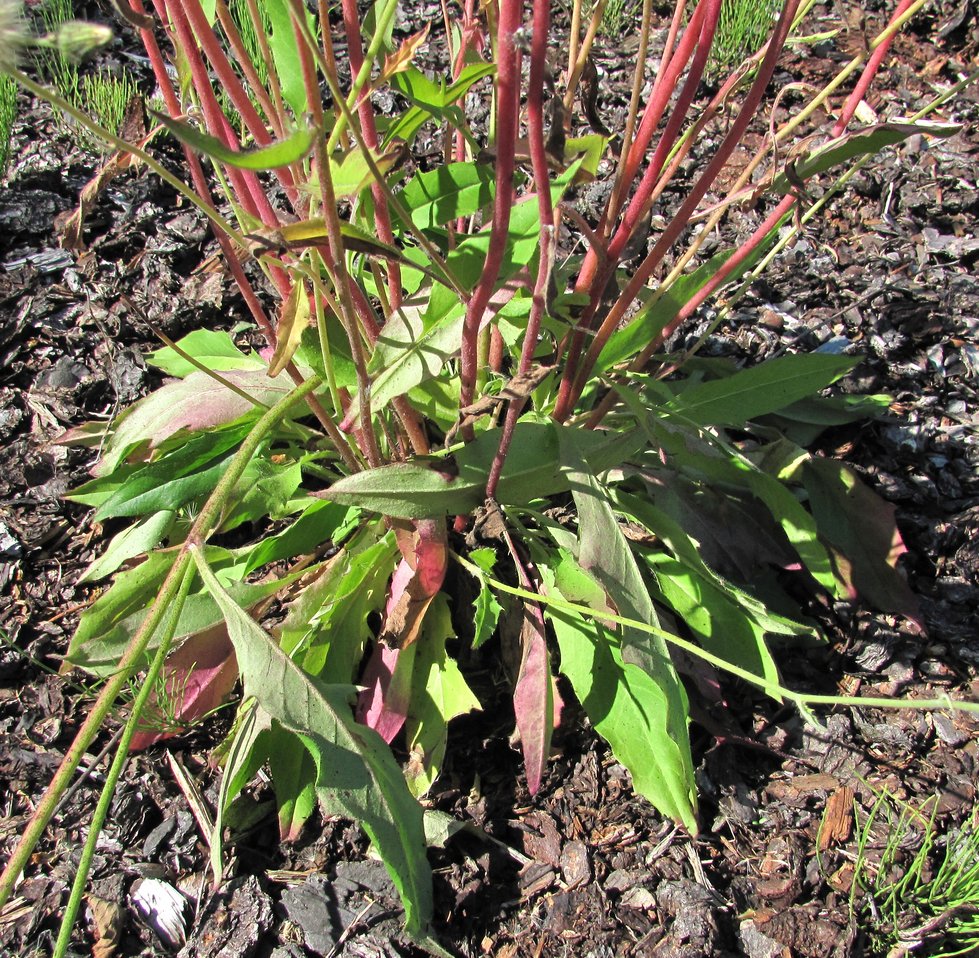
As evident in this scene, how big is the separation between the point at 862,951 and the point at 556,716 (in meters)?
0.53

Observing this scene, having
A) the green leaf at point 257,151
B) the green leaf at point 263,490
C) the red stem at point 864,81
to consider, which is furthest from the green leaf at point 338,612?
the red stem at point 864,81

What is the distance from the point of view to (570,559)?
1.43 meters

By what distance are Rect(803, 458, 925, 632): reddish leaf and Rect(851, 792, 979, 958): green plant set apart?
355mm

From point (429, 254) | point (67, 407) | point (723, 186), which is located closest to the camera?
point (429, 254)

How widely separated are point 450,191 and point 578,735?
891mm

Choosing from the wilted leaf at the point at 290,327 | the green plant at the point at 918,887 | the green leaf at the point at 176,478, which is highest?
the wilted leaf at the point at 290,327

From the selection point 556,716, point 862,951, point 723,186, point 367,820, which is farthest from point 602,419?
point 723,186

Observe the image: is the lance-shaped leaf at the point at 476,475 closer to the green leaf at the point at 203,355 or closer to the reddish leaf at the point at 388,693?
the reddish leaf at the point at 388,693

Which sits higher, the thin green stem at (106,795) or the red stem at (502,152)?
the red stem at (502,152)

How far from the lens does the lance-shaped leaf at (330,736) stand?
1.03m

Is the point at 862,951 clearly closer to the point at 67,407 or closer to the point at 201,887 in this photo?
the point at 201,887

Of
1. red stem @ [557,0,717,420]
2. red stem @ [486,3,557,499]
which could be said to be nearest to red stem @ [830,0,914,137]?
red stem @ [557,0,717,420]

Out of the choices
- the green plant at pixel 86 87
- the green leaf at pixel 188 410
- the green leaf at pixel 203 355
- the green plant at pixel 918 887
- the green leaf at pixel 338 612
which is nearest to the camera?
the green plant at pixel 918 887

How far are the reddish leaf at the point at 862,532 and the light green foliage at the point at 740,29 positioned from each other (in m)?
1.47
